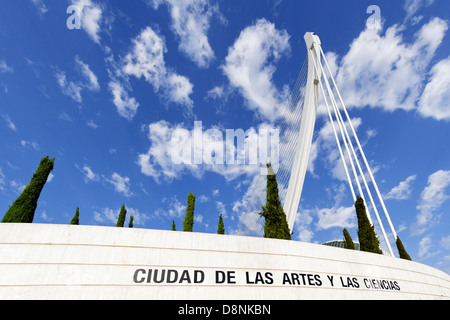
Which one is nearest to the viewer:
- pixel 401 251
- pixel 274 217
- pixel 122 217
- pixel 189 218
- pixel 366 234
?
pixel 274 217

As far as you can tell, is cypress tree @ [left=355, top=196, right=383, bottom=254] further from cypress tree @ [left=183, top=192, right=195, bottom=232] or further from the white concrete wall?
cypress tree @ [left=183, top=192, right=195, bottom=232]

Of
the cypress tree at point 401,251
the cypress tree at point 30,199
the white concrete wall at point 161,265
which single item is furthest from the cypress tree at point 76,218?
the cypress tree at point 401,251

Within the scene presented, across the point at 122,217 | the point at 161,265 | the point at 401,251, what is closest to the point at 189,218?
the point at 122,217

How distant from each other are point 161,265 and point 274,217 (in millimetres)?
6120

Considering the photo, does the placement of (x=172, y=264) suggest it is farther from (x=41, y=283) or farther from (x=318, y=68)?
(x=318, y=68)

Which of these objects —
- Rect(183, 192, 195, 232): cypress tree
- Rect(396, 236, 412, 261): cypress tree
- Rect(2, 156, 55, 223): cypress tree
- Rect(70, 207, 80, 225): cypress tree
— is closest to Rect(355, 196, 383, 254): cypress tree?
Rect(396, 236, 412, 261): cypress tree

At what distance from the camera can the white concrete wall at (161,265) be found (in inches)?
227

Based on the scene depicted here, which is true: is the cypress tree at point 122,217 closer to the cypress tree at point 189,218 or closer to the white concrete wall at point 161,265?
the cypress tree at point 189,218

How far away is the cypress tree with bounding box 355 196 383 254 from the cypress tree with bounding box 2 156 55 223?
18.2 metres

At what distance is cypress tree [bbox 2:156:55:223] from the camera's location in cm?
1014

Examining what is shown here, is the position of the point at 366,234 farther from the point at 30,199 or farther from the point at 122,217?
the point at 122,217

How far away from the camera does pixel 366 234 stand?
13672mm

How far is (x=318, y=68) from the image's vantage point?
19750 millimetres

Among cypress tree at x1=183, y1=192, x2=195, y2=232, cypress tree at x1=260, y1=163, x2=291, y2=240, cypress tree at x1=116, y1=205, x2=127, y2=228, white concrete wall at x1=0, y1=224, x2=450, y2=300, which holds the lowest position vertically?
white concrete wall at x1=0, y1=224, x2=450, y2=300
